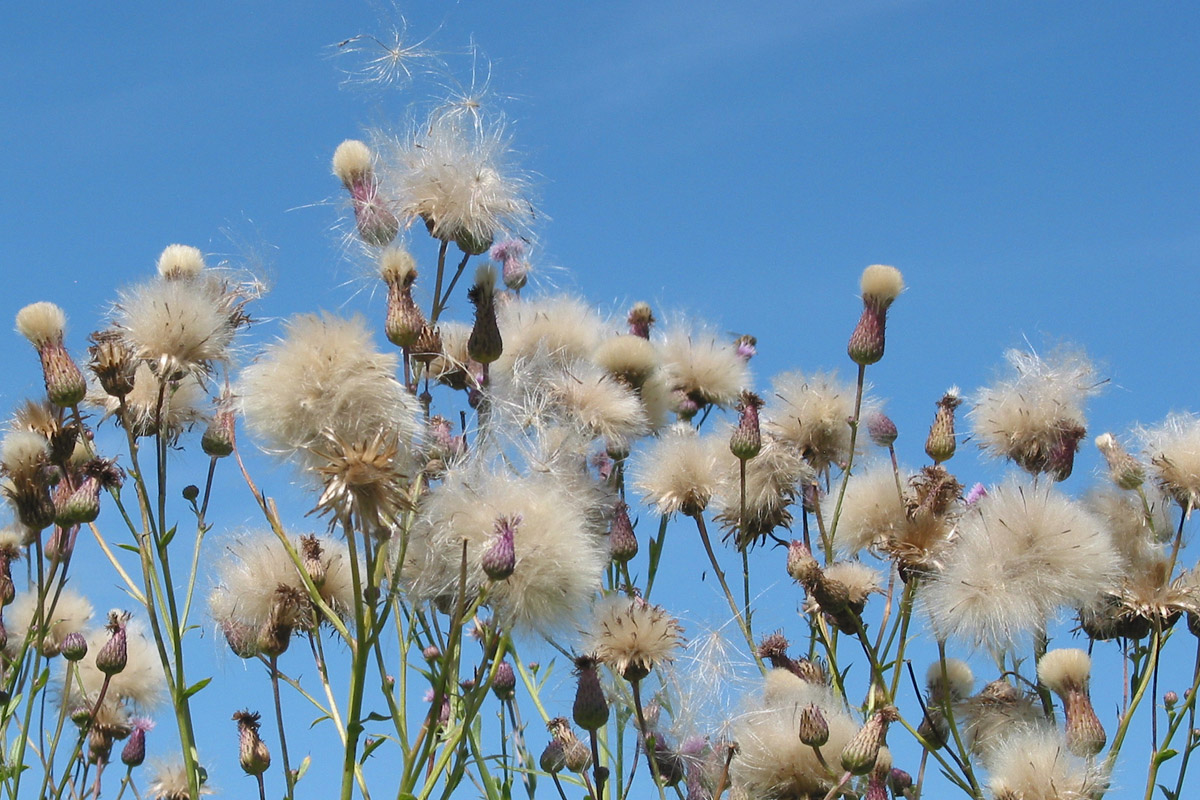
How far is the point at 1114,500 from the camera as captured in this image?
400 centimetres

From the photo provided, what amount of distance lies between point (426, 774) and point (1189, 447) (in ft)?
8.43

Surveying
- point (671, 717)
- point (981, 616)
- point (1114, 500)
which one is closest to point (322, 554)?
point (671, 717)

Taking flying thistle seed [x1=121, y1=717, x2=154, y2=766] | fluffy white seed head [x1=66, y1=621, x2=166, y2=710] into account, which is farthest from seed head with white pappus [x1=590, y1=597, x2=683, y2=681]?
fluffy white seed head [x1=66, y1=621, x2=166, y2=710]

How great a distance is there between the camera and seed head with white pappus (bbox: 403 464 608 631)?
2.99 meters

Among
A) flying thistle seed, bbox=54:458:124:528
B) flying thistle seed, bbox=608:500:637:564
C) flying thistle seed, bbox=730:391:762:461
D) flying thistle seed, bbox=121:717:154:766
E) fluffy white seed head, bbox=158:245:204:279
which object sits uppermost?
fluffy white seed head, bbox=158:245:204:279

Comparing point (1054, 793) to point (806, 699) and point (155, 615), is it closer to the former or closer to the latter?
point (806, 699)

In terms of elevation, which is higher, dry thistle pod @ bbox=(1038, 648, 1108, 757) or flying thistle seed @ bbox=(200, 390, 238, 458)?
flying thistle seed @ bbox=(200, 390, 238, 458)

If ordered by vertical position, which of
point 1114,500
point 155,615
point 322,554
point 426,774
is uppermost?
point 1114,500

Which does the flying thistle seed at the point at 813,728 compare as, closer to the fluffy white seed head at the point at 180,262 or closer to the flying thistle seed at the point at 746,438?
the flying thistle seed at the point at 746,438

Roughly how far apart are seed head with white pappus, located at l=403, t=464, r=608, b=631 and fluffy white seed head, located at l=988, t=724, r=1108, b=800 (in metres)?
1.19

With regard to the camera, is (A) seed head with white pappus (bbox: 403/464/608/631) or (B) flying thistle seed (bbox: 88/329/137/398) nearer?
(A) seed head with white pappus (bbox: 403/464/608/631)

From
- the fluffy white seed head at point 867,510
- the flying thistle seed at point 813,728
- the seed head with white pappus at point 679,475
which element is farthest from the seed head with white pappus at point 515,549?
the fluffy white seed head at point 867,510

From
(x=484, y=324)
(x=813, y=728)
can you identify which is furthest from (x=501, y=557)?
(x=813, y=728)

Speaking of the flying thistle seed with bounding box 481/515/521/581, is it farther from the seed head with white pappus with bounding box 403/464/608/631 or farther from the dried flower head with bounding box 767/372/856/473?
the dried flower head with bounding box 767/372/856/473
